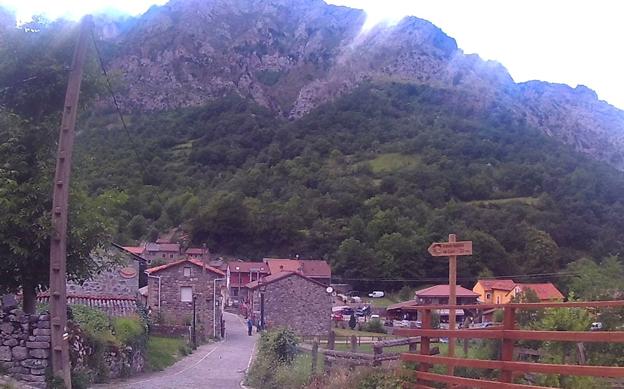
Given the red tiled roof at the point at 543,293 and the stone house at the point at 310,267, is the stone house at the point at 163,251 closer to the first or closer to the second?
the stone house at the point at 310,267

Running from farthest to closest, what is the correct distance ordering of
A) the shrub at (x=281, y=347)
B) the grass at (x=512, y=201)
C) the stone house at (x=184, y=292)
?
1. the grass at (x=512, y=201)
2. the stone house at (x=184, y=292)
3. the shrub at (x=281, y=347)

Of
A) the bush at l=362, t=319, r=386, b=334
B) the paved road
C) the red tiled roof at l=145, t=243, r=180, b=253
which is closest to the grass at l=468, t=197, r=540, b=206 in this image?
the red tiled roof at l=145, t=243, r=180, b=253

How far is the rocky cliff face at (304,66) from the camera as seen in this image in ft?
450

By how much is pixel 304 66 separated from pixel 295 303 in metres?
130

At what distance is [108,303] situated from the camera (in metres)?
20.6

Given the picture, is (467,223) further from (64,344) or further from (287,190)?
(64,344)

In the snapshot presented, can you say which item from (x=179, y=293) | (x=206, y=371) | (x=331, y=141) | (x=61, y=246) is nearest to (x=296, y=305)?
(x=179, y=293)

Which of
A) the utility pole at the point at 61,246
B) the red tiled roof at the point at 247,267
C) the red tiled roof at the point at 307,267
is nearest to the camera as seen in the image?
the utility pole at the point at 61,246

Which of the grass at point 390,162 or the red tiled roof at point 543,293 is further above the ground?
the grass at point 390,162

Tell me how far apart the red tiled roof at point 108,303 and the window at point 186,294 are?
461 inches

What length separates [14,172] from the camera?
11.6 metres

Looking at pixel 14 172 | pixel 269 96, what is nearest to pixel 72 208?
pixel 14 172

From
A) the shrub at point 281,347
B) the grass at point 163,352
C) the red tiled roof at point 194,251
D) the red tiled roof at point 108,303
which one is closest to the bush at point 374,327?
the grass at point 163,352

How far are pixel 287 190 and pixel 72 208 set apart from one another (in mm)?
86445
